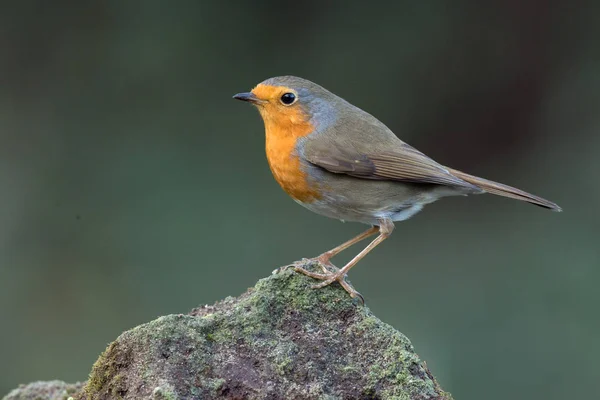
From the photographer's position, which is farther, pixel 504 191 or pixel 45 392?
pixel 504 191

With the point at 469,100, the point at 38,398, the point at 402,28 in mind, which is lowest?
the point at 38,398

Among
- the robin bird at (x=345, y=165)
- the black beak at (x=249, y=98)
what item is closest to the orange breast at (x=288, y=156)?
the robin bird at (x=345, y=165)

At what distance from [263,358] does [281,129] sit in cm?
197

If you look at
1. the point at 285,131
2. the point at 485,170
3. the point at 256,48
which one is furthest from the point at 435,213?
the point at 285,131

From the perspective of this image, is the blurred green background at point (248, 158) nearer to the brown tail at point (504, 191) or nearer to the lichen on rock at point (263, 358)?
the brown tail at point (504, 191)

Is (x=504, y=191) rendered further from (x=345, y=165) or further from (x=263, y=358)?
(x=263, y=358)

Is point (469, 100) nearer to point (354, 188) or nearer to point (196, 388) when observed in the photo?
point (354, 188)

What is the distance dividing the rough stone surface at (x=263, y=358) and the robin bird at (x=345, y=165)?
1.22 m

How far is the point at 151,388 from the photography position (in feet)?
8.73

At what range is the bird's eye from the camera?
4.66m

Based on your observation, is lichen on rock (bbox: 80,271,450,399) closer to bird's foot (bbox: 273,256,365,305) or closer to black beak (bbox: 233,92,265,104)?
bird's foot (bbox: 273,256,365,305)

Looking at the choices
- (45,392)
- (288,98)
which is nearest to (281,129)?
(288,98)

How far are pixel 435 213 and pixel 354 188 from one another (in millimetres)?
3825

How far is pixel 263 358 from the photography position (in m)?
2.94
